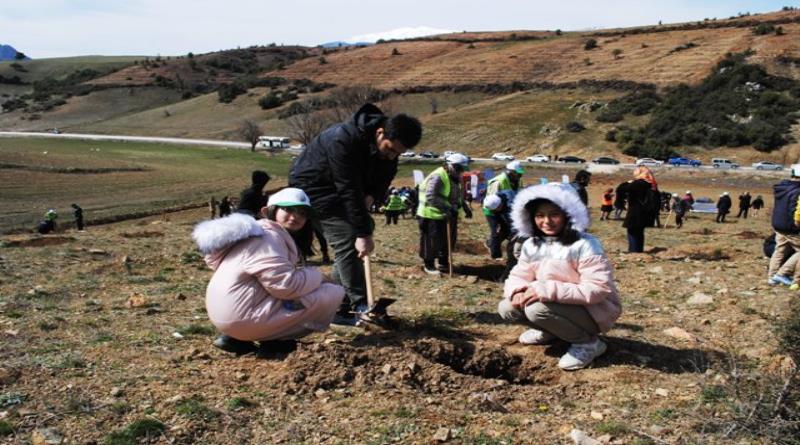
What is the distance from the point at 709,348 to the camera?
18.3 ft

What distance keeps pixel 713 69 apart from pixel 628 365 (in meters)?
84.1

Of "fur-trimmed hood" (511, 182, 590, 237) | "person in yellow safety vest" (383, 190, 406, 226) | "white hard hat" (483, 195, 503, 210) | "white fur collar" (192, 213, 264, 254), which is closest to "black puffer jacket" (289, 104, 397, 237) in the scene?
"white fur collar" (192, 213, 264, 254)

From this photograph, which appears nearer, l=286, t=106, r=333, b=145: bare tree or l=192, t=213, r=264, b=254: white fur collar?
l=192, t=213, r=264, b=254: white fur collar

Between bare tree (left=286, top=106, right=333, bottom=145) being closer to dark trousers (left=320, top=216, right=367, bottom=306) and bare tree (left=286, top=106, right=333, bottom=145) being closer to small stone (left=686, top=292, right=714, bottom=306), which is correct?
small stone (left=686, top=292, right=714, bottom=306)

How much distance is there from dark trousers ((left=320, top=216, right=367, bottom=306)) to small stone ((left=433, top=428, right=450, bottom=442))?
2.27 metres

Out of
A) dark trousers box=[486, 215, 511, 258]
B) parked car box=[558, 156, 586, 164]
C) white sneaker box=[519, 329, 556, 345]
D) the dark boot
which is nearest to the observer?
Result: the dark boot

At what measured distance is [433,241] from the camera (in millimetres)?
9164

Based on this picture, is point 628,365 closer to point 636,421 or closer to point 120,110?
point 636,421

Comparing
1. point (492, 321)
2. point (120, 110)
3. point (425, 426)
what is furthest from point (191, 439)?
point (120, 110)

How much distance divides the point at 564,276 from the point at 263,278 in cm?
219

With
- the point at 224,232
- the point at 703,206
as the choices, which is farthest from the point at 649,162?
the point at 224,232

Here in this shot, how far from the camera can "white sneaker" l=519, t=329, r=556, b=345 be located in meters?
5.45

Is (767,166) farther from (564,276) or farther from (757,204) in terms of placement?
(564,276)

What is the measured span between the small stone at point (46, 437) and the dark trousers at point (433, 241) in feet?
19.4
